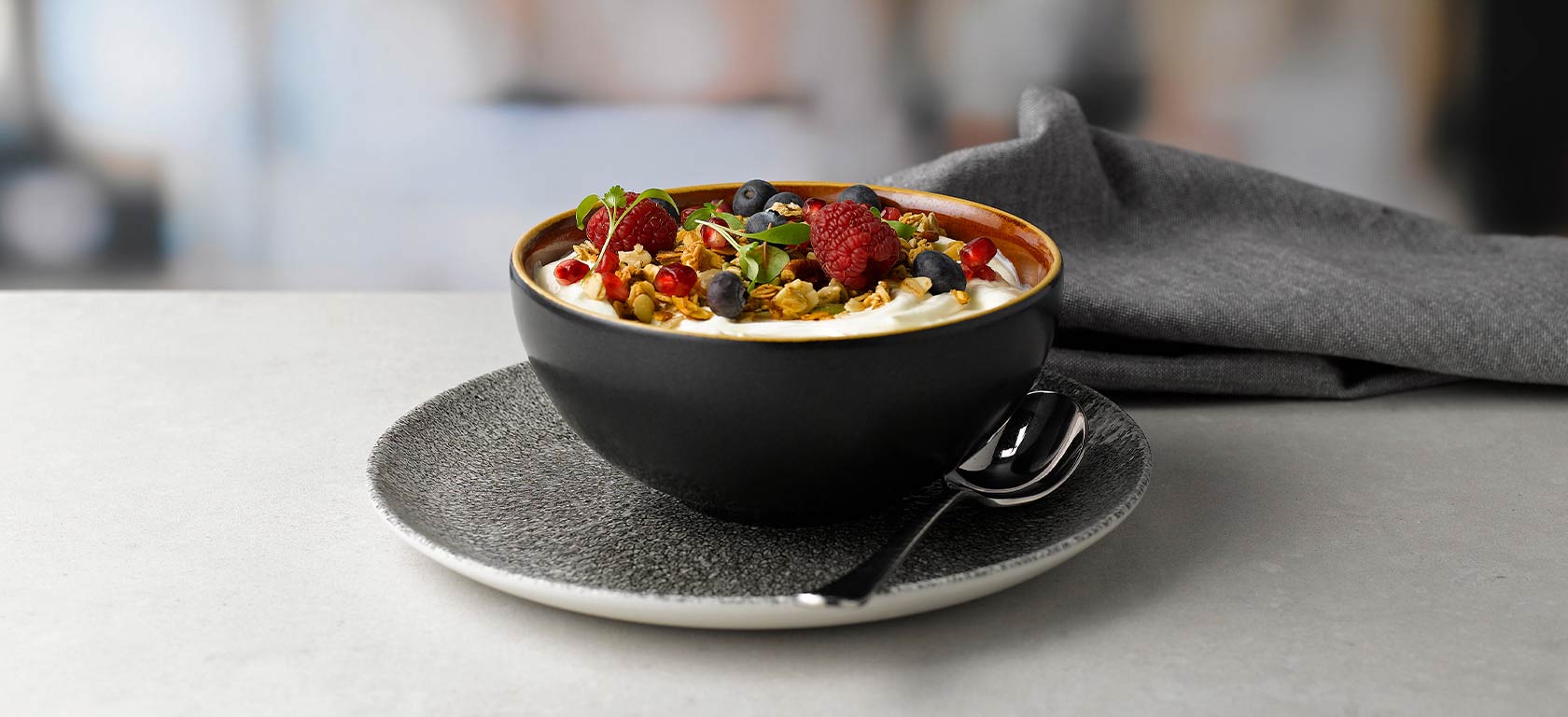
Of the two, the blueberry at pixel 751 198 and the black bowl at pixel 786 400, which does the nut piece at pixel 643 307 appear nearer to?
the black bowl at pixel 786 400

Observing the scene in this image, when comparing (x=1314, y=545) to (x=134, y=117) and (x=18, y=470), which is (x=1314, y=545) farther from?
(x=134, y=117)

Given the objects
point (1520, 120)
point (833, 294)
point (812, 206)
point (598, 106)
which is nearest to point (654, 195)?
point (812, 206)

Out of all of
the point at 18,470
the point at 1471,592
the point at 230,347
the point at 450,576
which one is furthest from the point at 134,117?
the point at 1471,592

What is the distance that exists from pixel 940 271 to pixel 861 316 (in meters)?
0.08

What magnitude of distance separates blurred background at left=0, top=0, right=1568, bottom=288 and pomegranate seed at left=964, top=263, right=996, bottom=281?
1760 mm

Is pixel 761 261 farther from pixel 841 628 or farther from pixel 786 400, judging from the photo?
pixel 841 628

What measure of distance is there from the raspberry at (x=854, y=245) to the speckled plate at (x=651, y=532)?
19cm

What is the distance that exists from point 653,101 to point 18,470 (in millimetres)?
1837

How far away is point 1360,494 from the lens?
114 cm

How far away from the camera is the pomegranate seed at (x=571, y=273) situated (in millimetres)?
998

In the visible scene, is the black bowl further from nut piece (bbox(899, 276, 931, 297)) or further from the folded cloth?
the folded cloth

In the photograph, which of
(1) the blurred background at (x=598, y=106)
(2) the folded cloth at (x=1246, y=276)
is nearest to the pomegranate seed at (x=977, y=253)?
(2) the folded cloth at (x=1246, y=276)

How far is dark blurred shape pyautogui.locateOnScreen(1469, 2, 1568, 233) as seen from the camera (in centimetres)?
273

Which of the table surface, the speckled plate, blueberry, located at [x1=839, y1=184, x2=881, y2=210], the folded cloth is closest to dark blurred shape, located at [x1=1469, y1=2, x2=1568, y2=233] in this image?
the folded cloth
